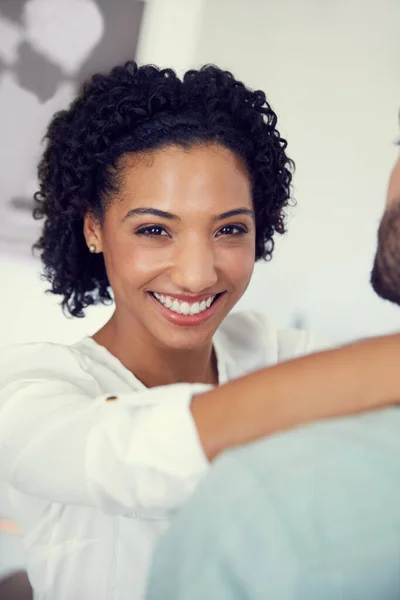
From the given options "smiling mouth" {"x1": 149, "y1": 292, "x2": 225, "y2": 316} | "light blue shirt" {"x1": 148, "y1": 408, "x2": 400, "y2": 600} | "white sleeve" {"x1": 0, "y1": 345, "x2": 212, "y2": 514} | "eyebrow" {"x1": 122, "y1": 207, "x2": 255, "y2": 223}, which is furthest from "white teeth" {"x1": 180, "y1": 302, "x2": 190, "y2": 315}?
"light blue shirt" {"x1": 148, "y1": 408, "x2": 400, "y2": 600}

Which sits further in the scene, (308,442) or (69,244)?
(69,244)

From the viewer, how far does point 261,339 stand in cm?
99

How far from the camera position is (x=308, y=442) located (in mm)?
355

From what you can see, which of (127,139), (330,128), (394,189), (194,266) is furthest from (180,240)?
(330,128)

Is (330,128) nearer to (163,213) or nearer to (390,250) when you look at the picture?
(163,213)

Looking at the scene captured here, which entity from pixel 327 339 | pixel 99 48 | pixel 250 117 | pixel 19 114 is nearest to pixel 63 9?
pixel 99 48

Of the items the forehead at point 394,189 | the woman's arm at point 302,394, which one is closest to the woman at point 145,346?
the woman's arm at point 302,394

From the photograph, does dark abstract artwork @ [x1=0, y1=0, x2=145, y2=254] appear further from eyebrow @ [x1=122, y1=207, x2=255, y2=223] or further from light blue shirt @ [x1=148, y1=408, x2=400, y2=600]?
light blue shirt @ [x1=148, y1=408, x2=400, y2=600]

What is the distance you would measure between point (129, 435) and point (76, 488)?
7 cm

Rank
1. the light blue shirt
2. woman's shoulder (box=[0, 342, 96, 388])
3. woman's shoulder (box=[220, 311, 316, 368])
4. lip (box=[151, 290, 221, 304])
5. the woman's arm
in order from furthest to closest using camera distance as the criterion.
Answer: woman's shoulder (box=[220, 311, 316, 368]), lip (box=[151, 290, 221, 304]), woman's shoulder (box=[0, 342, 96, 388]), the woman's arm, the light blue shirt

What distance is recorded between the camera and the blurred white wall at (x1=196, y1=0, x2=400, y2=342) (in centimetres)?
104

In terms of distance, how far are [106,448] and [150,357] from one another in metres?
0.38

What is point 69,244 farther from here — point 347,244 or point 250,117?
point 347,244

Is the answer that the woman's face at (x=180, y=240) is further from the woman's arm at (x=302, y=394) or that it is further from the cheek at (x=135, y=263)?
the woman's arm at (x=302, y=394)
